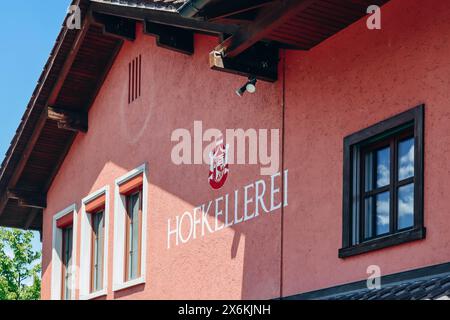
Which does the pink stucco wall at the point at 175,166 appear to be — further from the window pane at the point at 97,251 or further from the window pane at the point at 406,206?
the window pane at the point at 406,206

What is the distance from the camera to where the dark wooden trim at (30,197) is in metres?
18.5

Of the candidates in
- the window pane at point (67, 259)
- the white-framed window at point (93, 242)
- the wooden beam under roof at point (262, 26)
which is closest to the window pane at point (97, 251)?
the white-framed window at point (93, 242)

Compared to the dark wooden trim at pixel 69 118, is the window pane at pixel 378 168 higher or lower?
lower

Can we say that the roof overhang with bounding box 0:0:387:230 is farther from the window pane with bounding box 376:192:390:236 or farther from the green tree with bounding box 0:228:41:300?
the green tree with bounding box 0:228:41:300

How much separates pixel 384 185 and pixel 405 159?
1.25ft

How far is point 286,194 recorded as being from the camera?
36.2 feet

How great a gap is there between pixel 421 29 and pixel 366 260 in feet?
7.15

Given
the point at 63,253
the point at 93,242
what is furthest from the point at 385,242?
the point at 63,253

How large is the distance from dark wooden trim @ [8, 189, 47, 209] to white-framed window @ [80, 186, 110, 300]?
7.41 feet

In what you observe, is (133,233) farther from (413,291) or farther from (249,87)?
(413,291)

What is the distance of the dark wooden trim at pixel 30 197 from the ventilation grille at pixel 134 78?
3971mm

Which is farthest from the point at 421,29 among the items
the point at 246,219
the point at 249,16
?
the point at 246,219

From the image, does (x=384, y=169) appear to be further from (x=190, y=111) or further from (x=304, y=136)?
(x=190, y=111)

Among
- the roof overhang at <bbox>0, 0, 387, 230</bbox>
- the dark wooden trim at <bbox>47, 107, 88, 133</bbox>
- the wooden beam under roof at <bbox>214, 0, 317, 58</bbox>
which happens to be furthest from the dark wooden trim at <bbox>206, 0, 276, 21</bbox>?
the dark wooden trim at <bbox>47, 107, 88, 133</bbox>
